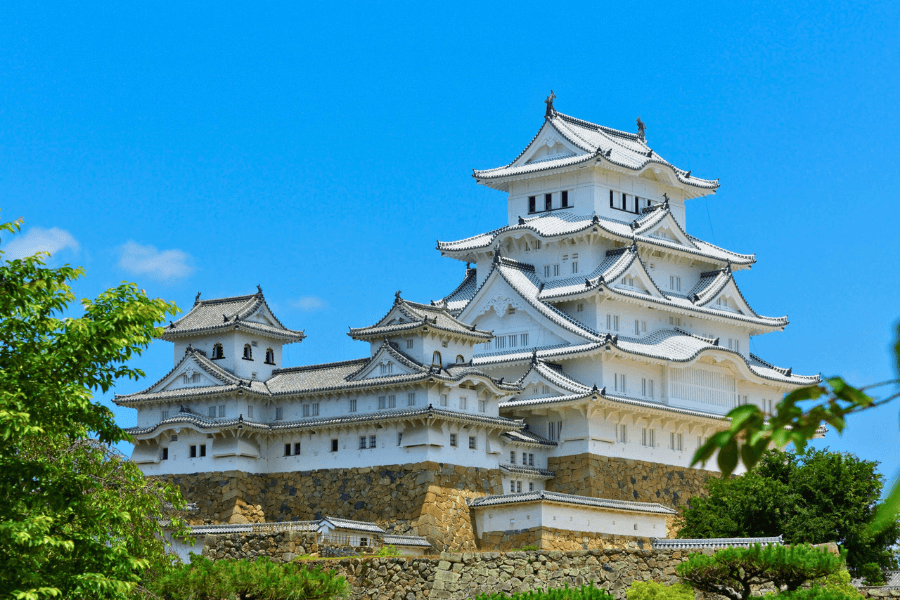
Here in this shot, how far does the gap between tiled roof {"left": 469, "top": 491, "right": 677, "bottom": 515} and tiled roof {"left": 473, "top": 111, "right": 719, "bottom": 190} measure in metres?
19.7

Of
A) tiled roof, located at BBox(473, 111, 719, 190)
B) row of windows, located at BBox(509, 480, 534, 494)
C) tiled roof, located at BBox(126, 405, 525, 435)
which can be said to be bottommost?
row of windows, located at BBox(509, 480, 534, 494)

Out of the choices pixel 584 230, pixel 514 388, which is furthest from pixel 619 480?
pixel 584 230

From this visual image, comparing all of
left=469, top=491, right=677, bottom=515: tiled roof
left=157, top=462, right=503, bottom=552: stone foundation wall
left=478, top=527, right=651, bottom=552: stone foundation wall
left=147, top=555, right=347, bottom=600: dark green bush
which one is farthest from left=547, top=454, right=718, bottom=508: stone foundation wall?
left=147, top=555, right=347, bottom=600: dark green bush

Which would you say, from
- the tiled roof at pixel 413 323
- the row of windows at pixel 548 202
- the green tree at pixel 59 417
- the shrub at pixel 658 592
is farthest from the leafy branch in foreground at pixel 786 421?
the row of windows at pixel 548 202

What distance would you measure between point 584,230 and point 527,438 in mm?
12184

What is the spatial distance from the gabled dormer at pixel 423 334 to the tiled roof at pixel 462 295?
9720mm

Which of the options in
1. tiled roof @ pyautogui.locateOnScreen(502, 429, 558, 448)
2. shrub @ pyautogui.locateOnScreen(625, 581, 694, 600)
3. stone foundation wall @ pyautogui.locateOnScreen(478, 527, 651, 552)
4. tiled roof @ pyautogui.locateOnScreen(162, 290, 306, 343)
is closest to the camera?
shrub @ pyautogui.locateOnScreen(625, 581, 694, 600)

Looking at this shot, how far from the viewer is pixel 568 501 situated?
4859cm

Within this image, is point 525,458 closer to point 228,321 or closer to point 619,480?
point 619,480

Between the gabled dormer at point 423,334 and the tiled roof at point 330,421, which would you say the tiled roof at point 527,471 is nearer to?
the tiled roof at point 330,421

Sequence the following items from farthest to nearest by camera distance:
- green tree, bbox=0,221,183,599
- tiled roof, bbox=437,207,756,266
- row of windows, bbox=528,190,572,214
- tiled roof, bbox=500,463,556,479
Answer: row of windows, bbox=528,190,572,214 → tiled roof, bbox=437,207,756,266 → tiled roof, bbox=500,463,556,479 → green tree, bbox=0,221,183,599

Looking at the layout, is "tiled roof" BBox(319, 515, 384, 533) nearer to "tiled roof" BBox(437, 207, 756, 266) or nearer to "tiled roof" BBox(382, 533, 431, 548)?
"tiled roof" BBox(382, 533, 431, 548)

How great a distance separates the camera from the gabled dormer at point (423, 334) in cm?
5253

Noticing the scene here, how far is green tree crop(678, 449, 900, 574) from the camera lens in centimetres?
4509
